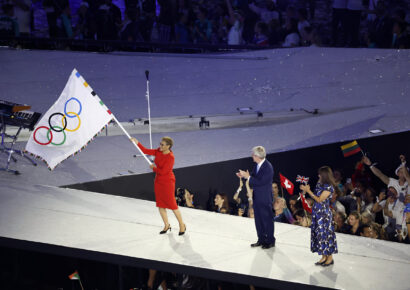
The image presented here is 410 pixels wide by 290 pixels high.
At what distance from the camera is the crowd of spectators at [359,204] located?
26.9 ft

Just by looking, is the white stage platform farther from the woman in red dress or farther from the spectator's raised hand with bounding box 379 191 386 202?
the spectator's raised hand with bounding box 379 191 386 202

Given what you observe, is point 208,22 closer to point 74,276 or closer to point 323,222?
point 74,276

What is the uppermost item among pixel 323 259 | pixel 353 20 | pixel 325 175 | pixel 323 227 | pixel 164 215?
pixel 353 20

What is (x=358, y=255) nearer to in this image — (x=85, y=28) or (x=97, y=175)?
(x=97, y=175)

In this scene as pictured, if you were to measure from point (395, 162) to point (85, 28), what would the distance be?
7.40m

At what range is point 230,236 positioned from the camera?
7.38 metres

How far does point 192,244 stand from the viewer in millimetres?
7031

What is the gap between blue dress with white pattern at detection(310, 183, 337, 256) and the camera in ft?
20.9

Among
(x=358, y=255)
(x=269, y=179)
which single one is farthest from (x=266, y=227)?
(x=358, y=255)

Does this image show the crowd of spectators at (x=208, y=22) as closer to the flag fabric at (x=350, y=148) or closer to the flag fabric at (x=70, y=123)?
the flag fabric at (x=350, y=148)

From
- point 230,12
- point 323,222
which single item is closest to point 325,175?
point 323,222

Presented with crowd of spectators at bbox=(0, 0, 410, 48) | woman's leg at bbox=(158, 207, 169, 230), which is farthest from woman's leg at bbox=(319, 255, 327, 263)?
crowd of spectators at bbox=(0, 0, 410, 48)

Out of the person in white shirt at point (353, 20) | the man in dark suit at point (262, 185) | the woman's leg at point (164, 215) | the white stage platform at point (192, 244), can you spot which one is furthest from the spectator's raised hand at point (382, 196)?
the person in white shirt at point (353, 20)

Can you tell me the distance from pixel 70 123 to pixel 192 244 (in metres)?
2.17
